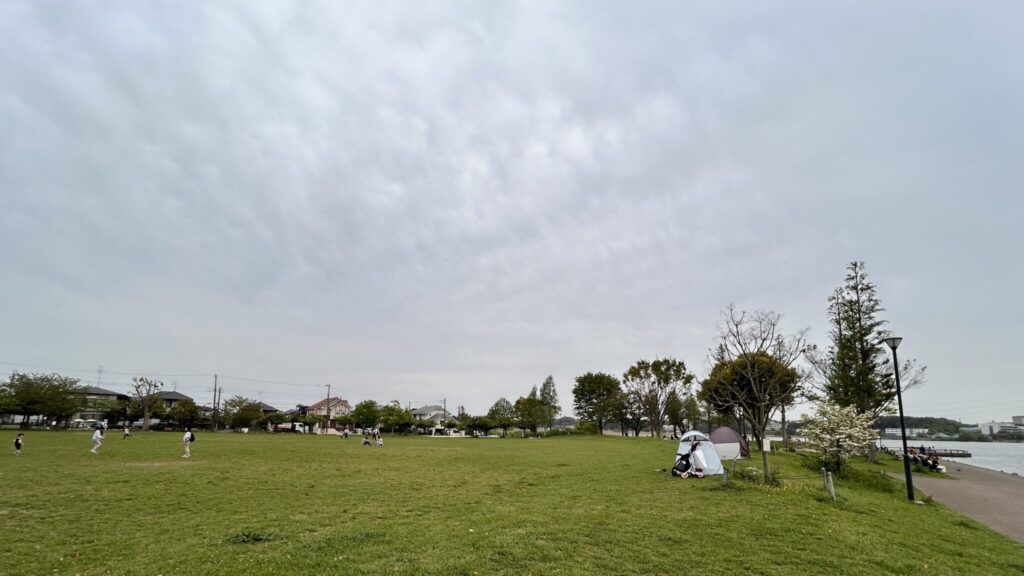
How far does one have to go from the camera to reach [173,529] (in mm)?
10609

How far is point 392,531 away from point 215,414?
87.2 m

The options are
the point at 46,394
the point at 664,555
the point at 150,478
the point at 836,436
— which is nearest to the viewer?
the point at 664,555

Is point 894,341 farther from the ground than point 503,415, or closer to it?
farther from the ground

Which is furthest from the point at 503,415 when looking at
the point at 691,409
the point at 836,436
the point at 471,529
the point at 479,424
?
the point at 471,529

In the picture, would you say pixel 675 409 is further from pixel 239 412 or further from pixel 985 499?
pixel 239 412

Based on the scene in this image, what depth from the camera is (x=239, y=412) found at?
281 feet

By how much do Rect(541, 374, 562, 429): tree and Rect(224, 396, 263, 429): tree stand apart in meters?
53.3

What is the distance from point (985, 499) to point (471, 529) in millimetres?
22949

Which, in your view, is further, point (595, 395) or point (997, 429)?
point (997, 429)

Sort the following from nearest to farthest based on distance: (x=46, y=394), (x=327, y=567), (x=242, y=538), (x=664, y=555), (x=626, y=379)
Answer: (x=327, y=567) < (x=664, y=555) < (x=242, y=538) < (x=46, y=394) < (x=626, y=379)

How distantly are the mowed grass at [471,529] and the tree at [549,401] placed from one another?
267 ft

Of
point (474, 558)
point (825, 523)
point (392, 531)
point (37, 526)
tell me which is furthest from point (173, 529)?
point (825, 523)

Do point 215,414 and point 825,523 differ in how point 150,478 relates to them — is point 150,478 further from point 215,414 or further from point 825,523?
point 215,414

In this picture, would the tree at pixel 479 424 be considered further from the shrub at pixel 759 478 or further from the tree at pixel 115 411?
the shrub at pixel 759 478
